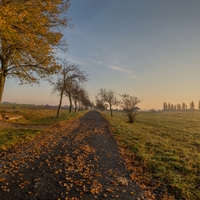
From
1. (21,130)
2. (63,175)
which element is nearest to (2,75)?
(21,130)

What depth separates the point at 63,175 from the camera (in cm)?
684

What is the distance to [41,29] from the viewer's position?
11906 mm

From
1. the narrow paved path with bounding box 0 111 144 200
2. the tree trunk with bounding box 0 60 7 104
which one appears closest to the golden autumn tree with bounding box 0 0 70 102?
the tree trunk with bounding box 0 60 7 104

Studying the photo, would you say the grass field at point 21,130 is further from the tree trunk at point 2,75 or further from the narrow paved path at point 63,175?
the tree trunk at point 2,75

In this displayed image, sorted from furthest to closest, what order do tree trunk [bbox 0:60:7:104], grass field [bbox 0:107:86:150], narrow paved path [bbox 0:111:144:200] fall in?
tree trunk [bbox 0:60:7:104] < grass field [bbox 0:107:86:150] < narrow paved path [bbox 0:111:144:200]

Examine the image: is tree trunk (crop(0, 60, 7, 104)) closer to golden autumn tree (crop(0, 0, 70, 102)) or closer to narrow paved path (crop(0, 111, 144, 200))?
golden autumn tree (crop(0, 0, 70, 102))

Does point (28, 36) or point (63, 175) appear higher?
point (28, 36)

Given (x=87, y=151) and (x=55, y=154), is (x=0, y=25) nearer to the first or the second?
(x=55, y=154)

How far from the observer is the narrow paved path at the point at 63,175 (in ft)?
17.8

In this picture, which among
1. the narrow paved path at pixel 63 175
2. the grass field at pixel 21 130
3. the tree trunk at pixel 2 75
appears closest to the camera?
the narrow paved path at pixel 63 175

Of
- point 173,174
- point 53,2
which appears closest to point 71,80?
point 53,2

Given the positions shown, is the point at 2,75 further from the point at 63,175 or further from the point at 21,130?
the point at 63,175

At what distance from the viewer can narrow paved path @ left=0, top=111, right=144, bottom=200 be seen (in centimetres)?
542

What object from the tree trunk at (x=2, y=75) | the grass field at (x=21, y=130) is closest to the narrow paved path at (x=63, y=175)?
the grass field at (x=21, y=130)
